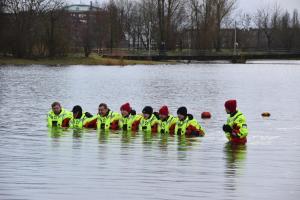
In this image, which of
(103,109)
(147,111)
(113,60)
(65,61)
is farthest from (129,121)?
(113,60)

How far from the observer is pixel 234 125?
62.6 feet

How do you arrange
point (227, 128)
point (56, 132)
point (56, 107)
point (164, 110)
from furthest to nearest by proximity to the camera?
point (56, 107) < point (56, 132) < point (164, 110) < point (227, 128)

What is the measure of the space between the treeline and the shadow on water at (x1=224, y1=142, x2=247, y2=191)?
68310mm

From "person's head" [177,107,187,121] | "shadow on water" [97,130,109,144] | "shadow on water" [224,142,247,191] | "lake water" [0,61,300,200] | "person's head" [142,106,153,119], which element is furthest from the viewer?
"person's head" [142,106,153,119]

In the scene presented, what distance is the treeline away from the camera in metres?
87.4

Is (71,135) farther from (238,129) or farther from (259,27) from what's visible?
(259,27)

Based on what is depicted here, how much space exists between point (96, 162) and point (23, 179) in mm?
2618

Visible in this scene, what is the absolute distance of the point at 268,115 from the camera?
31.0 m

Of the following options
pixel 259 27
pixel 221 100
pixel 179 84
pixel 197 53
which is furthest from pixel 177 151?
pixel 259 27

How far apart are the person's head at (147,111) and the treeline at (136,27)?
212 ft

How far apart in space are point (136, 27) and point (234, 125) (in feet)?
366

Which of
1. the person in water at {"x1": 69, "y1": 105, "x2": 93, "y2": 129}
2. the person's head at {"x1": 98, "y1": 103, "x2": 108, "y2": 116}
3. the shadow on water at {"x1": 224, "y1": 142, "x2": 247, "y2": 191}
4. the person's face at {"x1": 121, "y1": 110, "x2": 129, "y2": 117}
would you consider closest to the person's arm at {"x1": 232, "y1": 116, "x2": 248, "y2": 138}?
the shadow on water at {"x1": 224, "y1": 142, "x2": 247, "y2": 191}

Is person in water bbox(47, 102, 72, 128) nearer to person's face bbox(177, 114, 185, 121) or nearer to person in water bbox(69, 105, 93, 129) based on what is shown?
person in water bbox(69, 105, 93, 129)

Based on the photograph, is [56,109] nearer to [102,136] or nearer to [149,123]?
[102,136]
